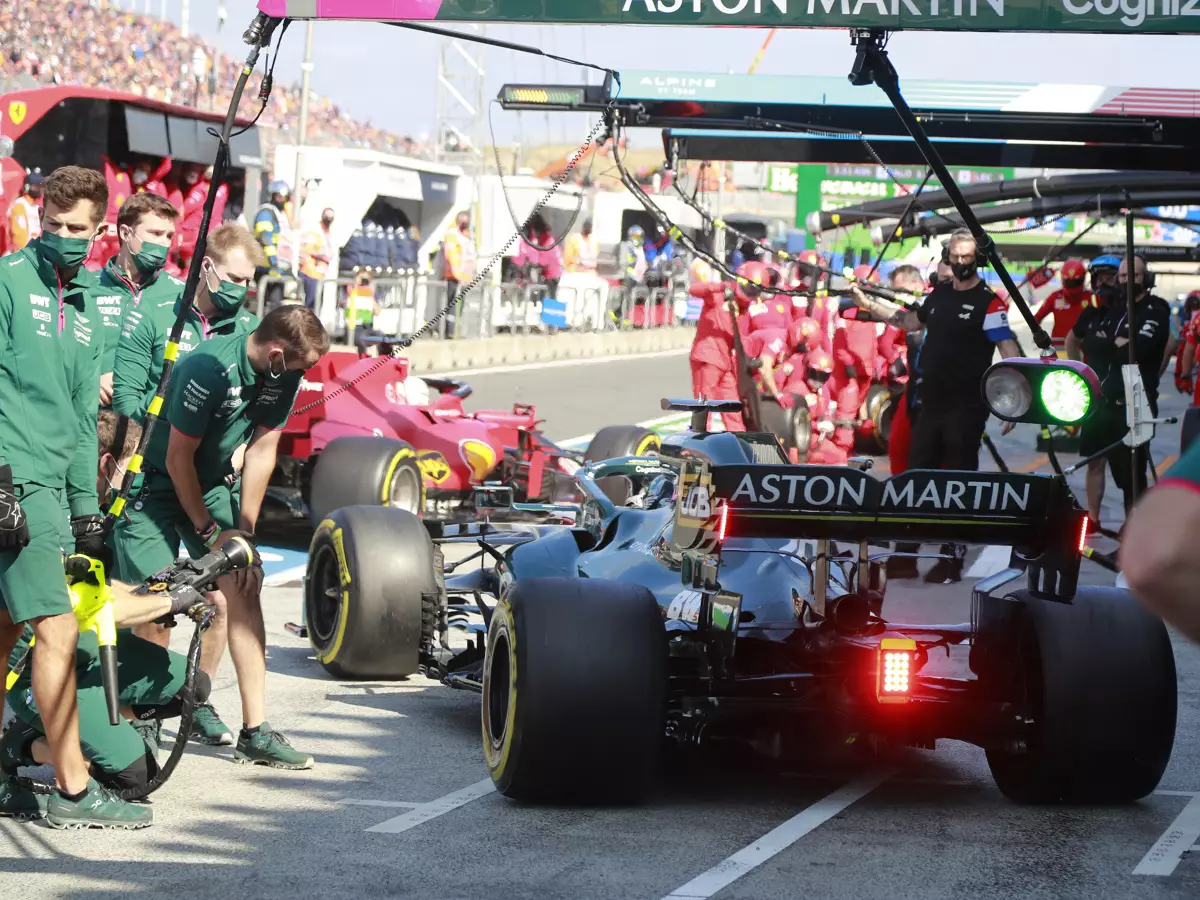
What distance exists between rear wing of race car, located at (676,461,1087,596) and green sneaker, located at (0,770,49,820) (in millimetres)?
2161

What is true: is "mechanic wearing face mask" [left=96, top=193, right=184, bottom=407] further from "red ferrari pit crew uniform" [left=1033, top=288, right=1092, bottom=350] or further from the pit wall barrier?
"red ferrari pit crew uniform" [left=1033, top=288, right=1092, bottom=350]

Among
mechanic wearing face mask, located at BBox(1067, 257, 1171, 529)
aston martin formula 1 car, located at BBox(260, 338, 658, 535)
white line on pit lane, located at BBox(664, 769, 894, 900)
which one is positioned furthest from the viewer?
mechanic wearing face mask, located at BBox(1067, 257, 1171, 529)

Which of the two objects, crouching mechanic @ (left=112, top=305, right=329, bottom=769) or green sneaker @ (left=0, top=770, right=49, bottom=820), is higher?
crouching mechanic @ (left=112, top=305, right=329, bottom=769)

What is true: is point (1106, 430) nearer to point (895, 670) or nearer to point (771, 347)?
point (771, 347)

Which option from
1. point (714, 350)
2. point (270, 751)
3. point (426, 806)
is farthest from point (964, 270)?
point (426, 806)

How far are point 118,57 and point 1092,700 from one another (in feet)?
131

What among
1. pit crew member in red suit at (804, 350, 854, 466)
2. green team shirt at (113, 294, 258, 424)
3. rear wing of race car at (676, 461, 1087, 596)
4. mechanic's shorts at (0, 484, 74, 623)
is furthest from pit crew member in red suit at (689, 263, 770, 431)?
mechanic's shorts at (0, 484, 74, 623)

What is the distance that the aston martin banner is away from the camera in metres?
6.49

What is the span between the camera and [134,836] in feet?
18.8

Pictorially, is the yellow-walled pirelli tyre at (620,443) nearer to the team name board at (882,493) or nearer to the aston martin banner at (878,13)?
the aston martin banner at (878,13)

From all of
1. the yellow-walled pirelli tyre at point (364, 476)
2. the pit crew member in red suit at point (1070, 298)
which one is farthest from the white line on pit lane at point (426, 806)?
the pit crew member in red suit at point (1070, 298)

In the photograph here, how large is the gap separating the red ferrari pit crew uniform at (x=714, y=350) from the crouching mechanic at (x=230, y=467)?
8.49 m

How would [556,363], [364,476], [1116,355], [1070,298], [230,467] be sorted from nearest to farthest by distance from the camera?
[230,467] < [364,476] < [1116,355] < [1070,298] < [556,363]

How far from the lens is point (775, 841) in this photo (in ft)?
19.1
